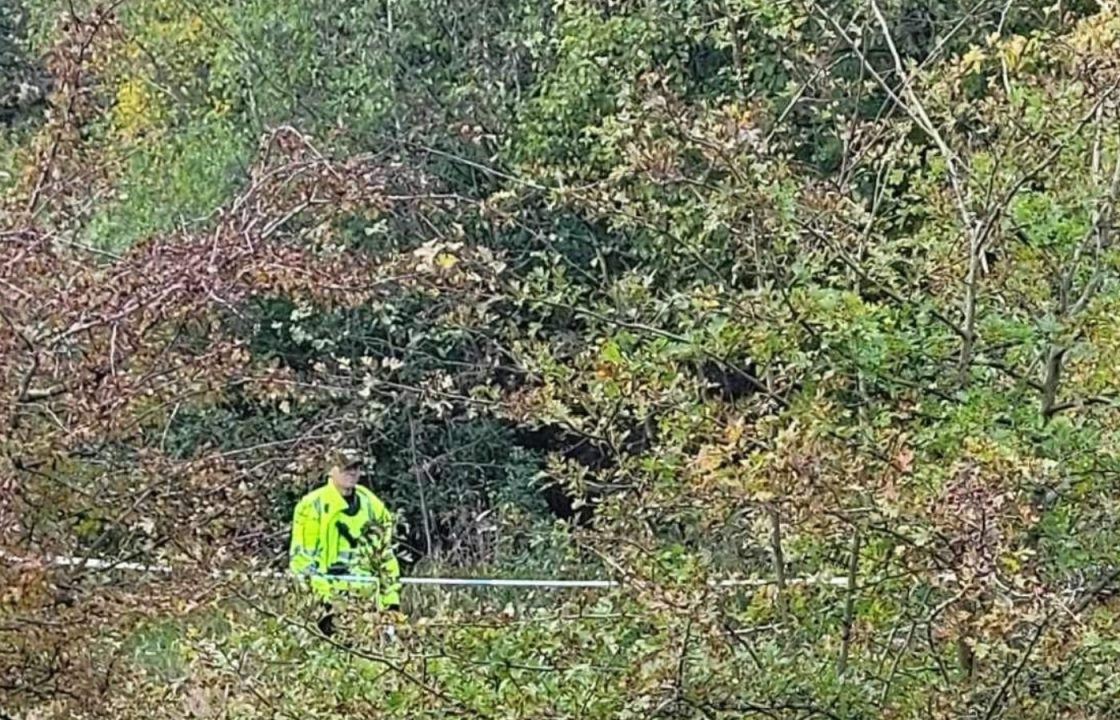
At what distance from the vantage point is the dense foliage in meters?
3.04

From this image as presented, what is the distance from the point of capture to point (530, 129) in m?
10.7

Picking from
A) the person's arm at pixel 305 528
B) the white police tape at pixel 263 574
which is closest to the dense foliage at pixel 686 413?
the white police tape at pixel 263 574

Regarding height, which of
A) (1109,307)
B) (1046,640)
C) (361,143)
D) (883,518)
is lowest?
(361,143)

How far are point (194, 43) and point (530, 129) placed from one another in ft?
10.3

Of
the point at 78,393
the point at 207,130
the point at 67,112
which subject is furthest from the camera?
the point at 207,130

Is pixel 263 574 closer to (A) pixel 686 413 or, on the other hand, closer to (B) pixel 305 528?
(A) pixel 686 413

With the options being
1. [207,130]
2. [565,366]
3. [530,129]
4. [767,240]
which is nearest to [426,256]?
[565,366]

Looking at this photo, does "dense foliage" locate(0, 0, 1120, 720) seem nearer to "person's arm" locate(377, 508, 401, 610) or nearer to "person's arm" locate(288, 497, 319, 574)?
"person's arm" locate(377, 508, 401, 610)

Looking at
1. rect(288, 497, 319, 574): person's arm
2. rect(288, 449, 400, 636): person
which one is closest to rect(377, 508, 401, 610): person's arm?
rect(288, 449, 400, 636): person

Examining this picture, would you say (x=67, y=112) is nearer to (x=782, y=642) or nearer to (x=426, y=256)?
(x=426, y=256)

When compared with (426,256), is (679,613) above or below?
below

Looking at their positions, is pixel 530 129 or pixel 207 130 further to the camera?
pixel 207 130

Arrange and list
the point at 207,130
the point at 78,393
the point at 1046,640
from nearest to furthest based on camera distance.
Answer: the point at 1046,640, the point at 78,393, the point at 207,130

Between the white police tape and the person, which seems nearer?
the person
